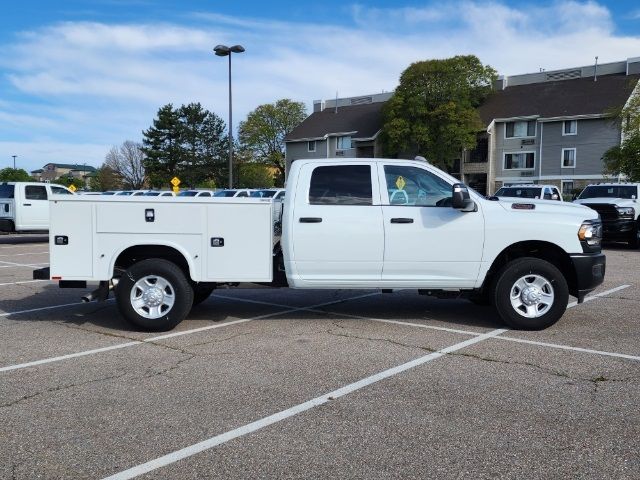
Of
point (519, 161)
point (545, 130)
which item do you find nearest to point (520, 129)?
point (545, 130)

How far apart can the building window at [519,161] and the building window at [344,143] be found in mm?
17018

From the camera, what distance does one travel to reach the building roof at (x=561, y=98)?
48750 mm

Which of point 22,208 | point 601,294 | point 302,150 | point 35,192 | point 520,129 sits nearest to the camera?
point 601,294

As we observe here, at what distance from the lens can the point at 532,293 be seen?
6.98m

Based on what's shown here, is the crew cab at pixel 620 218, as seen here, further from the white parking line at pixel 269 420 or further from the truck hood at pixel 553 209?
the white parking line at pixel 269 420

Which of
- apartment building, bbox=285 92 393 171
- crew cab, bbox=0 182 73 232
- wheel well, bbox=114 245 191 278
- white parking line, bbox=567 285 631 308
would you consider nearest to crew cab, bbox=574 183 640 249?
white parking line, bbox=567 285 631 308

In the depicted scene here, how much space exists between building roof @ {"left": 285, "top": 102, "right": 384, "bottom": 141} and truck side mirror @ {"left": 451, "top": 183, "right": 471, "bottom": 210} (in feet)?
181

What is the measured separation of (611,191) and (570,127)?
33885 mm

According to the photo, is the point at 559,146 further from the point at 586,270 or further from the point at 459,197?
the point at 459,197

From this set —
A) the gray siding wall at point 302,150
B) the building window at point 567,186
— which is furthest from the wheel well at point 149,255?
the gray siding wall at point 302,150

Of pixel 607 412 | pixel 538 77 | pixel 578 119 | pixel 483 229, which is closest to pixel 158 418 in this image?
pixel 607 412

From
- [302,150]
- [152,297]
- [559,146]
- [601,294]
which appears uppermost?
[302,150]

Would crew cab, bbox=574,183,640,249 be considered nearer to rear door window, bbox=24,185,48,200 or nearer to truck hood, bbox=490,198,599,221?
truck hood, bbox=490,198,599,221

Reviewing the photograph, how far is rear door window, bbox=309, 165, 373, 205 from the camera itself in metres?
7.01
